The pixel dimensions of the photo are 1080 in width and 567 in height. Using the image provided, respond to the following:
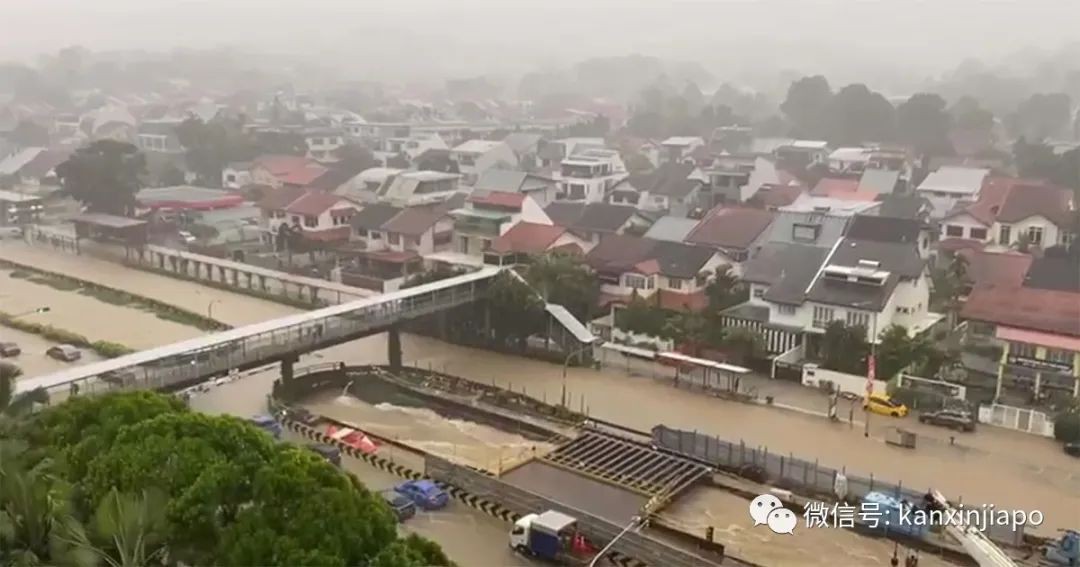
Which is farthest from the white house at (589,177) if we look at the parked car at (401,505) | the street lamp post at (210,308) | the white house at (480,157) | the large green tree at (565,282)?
the parked car at (401,505)

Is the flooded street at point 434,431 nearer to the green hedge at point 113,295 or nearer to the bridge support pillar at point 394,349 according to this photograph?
the bridge support pillar at point 394,349

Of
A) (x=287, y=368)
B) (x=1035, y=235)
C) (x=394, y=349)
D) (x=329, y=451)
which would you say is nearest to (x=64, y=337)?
(x=287, y=368)

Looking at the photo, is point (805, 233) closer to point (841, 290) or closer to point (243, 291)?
point (841, 290)

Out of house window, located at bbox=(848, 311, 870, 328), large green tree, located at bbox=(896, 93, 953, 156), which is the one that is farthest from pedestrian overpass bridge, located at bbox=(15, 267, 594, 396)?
large green tree, located at bbox=(896, 93, 953, 156)

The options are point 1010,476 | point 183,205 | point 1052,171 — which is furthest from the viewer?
point 1052,171

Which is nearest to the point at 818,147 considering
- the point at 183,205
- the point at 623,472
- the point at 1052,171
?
the point at 1052,171

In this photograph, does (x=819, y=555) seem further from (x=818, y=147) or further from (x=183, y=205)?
(x=818, y=147)

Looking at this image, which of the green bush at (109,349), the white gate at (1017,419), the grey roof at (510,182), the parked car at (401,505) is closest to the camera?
the parked car at (401,505)
